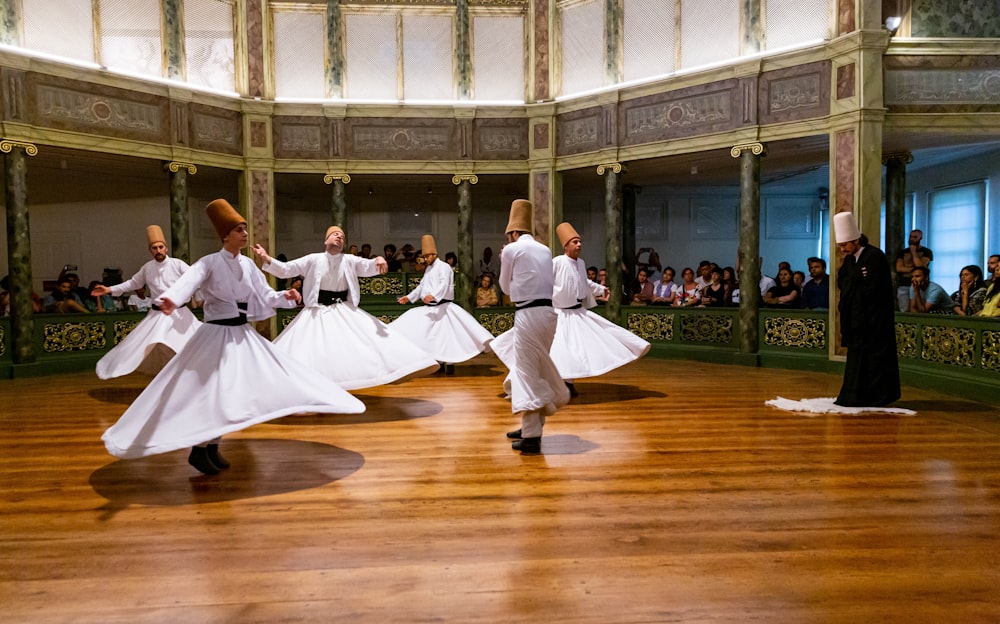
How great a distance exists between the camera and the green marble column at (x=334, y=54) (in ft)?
40.1

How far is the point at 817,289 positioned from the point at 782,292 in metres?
0.53

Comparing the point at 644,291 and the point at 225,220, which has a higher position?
the point at 225,220

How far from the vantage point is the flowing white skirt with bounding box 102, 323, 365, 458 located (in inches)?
160

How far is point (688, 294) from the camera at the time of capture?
37.6 ft

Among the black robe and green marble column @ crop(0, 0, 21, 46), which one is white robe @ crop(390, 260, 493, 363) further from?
green marble column @ crop(0, 0, 21, 46)

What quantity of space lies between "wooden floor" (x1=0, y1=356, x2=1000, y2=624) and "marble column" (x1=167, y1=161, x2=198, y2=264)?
5.45m

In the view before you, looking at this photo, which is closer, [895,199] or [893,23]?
[893,23]

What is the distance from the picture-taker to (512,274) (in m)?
5.13

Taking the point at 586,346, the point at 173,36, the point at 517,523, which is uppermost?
the point at 173,36

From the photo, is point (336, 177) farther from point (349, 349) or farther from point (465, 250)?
point (349, 349)

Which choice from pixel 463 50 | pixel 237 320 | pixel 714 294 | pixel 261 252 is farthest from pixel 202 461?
pixel 463 50

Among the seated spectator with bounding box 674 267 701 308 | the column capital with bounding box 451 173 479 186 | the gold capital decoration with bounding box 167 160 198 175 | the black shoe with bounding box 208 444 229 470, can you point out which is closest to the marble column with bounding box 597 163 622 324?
the seated spectator with bounding box 674 267 701 308

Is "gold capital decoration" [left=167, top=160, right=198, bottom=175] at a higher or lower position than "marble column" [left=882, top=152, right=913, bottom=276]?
higher

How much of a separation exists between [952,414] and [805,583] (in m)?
4.49
